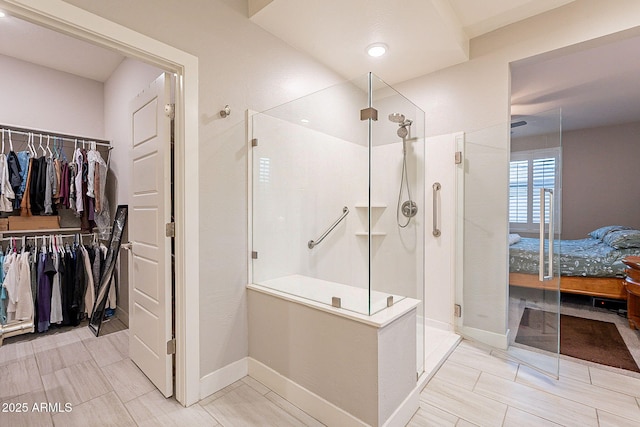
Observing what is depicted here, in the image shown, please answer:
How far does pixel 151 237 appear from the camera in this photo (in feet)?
6.50

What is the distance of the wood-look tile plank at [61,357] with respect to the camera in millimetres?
2219

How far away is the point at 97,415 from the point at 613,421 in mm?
2947

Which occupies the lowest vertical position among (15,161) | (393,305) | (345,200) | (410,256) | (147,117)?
(393,305)

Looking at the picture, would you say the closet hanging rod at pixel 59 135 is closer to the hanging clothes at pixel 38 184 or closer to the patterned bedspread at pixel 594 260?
the hanging clothes at pixel 38 184

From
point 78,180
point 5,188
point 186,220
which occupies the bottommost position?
point 186,220

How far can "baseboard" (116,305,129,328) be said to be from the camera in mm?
3023

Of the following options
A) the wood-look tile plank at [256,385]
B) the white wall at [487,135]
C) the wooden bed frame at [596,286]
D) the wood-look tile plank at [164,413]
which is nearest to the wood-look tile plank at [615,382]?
the white wall at [487,135]

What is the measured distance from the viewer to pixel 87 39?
1447 mm

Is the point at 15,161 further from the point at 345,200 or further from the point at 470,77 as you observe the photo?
the point at 470,77

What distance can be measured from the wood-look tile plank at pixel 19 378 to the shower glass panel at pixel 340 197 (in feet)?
5.45

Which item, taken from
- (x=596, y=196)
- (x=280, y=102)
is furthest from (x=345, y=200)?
(x=596, y=196)

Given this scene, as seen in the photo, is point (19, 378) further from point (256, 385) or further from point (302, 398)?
point (302, 398)

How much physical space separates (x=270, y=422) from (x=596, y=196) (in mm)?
6799

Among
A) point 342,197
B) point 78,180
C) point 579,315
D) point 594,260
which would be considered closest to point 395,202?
point 342,197
